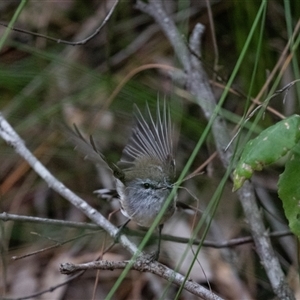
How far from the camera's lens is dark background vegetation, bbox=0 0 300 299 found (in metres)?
2.14

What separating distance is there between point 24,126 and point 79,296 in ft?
2.18

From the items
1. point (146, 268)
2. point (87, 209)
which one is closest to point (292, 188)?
point (146, 268)

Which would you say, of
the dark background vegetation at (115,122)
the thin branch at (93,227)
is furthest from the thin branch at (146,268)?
the dark background vegetation at (115,122)

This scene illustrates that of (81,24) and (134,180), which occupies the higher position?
(81,24)

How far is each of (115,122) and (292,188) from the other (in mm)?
1325

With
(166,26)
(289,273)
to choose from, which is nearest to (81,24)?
→ (166,26)

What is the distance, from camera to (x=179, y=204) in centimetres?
184

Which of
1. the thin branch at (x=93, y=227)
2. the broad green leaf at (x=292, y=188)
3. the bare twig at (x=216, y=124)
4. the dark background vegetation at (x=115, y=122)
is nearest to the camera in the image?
the broad green leaf at (x=292, y=188)

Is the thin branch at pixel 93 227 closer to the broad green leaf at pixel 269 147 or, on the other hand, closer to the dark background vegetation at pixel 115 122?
the dark background vegetation at pixel 115 122

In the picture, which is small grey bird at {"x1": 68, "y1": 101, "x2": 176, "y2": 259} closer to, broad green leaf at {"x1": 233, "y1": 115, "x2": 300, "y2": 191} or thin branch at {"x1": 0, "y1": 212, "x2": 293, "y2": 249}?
thin branch at {"x1": 0, "y1": 212, "x2": 293, "y2": 249}

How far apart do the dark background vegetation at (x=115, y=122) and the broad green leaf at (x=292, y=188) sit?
74cm

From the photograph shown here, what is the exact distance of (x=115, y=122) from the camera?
250 cm

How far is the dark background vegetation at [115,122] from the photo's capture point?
2145 millimetres

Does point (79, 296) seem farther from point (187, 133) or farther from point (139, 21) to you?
point (139, 21)
